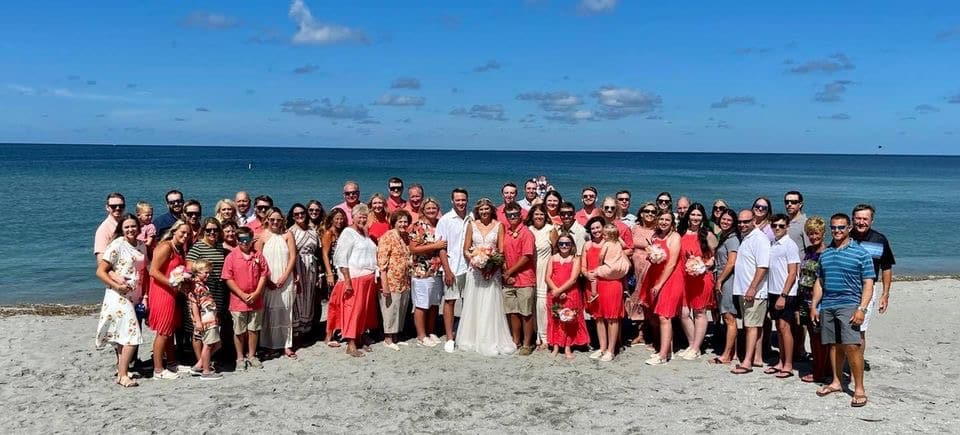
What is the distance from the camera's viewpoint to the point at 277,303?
26.4ft

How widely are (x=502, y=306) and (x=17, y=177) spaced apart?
5997 cm

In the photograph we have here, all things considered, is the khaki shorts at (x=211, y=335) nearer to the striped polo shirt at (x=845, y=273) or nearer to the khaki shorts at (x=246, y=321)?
the khaki shorts at (x=246, y=321)

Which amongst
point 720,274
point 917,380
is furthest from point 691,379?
point 917,380

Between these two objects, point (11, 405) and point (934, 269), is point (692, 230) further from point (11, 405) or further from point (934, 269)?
point (934, 269)

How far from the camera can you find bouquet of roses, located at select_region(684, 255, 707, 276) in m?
7.72

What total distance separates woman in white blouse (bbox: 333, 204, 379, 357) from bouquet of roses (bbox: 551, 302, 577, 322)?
7.57 ft

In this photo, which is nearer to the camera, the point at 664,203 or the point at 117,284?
the point at 117,284

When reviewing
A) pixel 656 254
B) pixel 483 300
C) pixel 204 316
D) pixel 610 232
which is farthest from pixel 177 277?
pixel 656 254

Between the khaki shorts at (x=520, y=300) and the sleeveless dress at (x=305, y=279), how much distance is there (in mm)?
2470

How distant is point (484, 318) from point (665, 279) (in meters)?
2.28

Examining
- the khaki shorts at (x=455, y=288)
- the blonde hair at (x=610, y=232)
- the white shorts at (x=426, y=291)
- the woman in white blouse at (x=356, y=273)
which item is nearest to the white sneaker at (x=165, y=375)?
the woman in white blouse at (x=356, y=273)

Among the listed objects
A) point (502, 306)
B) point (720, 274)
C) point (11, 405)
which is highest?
point (720, 274)

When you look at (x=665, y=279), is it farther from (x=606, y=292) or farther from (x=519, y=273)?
(x=519, y=273)

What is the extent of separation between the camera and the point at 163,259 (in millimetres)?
6957
